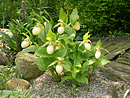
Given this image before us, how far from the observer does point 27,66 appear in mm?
2541

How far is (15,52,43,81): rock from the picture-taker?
252cm

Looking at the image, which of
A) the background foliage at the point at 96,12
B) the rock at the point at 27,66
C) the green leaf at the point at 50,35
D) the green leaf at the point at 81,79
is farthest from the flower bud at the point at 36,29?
the background foliage at the point at 96,12

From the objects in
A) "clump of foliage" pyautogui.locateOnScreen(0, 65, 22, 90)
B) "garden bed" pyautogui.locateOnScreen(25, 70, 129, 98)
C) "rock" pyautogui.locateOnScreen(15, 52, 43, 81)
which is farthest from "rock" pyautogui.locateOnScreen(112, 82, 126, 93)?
"clump of foliage" pyautogui.locateOnScreen(0, 65, 22, 90)

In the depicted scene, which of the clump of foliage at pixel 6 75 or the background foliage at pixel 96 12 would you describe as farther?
the background foliage at pixel 96 12

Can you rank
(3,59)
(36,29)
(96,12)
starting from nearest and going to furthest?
1. (36,29)
2. (3,59)
3. (96,12)

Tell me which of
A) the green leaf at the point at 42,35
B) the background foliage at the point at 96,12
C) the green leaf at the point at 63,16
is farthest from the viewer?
the background foliage at the point at 96,12

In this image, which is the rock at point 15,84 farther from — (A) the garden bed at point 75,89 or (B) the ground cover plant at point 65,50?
(B) the ground cover plant at point 65,50

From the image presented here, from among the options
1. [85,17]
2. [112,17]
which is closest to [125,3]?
[112,17]

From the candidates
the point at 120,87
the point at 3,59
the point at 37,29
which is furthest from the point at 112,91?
the point at 3,59

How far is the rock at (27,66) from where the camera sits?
99.3 inches

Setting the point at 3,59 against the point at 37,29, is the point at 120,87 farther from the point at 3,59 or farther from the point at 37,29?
the point at 3,59

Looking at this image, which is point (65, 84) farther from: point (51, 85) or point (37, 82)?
point (37, 82)

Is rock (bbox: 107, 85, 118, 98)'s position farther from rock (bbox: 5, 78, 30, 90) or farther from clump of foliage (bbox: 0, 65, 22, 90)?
clump of foliage (bbox: 0, 65, 22, 90)

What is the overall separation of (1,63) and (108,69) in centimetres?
230
